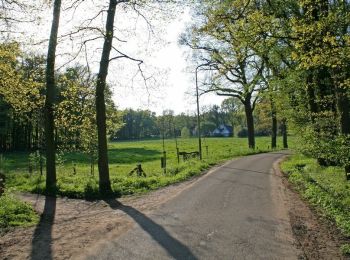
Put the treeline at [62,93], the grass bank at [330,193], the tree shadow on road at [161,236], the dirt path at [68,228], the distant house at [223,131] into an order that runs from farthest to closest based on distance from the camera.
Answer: the distant house at [223,131] → the treeline at [62,93] → the grass bank at [330,193] → the dirt path at [68,228] → the tree shadow on road at [161,236]

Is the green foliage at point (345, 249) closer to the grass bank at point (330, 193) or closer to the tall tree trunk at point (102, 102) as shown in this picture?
the grass bank at point (330, 193)

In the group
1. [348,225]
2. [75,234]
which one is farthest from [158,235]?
[348,225]

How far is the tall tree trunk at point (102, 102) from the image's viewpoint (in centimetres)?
1561

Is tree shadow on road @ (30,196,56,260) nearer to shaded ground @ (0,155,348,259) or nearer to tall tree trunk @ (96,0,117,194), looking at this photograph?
shaded ground @ (0,155,348,259)

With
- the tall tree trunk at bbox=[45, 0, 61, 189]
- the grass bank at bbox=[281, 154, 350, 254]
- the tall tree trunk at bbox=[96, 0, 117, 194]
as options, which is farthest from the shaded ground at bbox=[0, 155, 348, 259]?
the tall tree trunk at bbox=[45, 0, 61, 189]

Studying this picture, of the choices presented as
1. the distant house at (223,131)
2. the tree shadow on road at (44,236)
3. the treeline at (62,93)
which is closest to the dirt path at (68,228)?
the tree shadow on road at (44,236)

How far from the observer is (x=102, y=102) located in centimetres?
1577

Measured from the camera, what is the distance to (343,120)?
15648 mm

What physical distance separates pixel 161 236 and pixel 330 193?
6.93m

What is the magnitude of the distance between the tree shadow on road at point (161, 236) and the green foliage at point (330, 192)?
147 inches

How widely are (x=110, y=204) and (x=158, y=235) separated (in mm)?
5260

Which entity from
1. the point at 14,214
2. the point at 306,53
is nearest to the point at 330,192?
the point at 306,53

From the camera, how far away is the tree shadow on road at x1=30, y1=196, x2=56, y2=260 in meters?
7.77

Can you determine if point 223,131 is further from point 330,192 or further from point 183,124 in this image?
point 330,192
